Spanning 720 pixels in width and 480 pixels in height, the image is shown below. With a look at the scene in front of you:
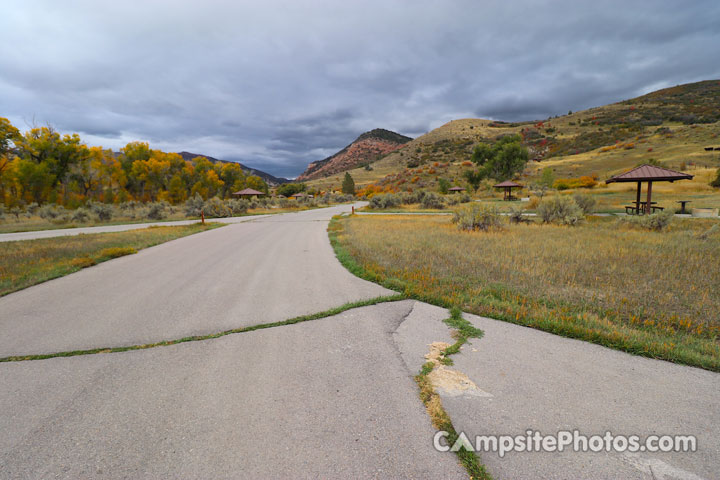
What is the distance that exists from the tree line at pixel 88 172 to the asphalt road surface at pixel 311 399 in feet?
133

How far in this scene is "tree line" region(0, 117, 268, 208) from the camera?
98.6 feet

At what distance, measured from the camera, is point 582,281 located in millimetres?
5387

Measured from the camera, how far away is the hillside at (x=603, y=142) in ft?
132

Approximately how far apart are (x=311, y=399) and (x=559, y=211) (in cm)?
1514

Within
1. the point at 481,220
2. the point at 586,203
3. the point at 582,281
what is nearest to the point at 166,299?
the point at 582,281

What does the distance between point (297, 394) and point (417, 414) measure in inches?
40.6

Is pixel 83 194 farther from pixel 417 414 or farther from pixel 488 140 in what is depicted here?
pixel 488 140

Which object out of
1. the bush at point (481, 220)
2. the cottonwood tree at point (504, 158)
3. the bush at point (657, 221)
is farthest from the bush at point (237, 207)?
the cottonwood tree at point (504, 158)

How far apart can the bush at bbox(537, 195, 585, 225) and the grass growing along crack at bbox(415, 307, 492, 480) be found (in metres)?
12.1

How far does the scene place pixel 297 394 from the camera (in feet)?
8.24

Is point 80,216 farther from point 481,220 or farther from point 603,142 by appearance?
point 603,142

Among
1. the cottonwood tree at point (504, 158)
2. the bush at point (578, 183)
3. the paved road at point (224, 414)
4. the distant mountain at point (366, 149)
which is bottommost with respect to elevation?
the paved road at point (224, 414)

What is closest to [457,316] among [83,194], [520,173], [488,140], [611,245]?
[611,245]

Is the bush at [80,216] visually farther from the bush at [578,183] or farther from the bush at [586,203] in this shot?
the bush at [578,183]
